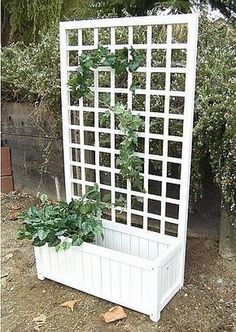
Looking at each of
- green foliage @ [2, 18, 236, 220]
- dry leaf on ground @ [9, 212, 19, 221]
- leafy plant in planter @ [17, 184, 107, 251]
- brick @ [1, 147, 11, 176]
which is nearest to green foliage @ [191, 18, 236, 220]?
green foliage @ [2, 18, 236, 220]

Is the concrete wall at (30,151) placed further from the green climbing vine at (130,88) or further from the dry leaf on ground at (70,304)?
the dry leaf on ground at (70,304)

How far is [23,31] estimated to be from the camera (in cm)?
366

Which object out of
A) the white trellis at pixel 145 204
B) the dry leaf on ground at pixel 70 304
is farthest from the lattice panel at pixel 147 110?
the dry leaf on ground at pixel 70 304

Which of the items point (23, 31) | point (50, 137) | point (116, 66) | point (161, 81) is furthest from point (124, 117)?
point (23, 31)

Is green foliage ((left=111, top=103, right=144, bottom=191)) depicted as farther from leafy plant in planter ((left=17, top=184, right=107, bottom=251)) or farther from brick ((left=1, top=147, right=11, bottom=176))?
brick ((left=1, top=147, right=11, bottom=176))

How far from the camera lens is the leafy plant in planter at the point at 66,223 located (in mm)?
1893

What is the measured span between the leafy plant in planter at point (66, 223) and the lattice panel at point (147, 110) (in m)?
0.12

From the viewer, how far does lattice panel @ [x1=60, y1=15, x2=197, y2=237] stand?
1.73 meters

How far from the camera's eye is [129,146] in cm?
189

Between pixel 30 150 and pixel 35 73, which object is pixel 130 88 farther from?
pixel 30 150

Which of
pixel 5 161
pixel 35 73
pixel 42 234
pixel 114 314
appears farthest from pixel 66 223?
pixel 5 161

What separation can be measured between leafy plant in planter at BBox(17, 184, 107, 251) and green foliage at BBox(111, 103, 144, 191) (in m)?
0.21

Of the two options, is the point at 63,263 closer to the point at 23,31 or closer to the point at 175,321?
the point at 175,321

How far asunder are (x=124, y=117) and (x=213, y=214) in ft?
2.79
